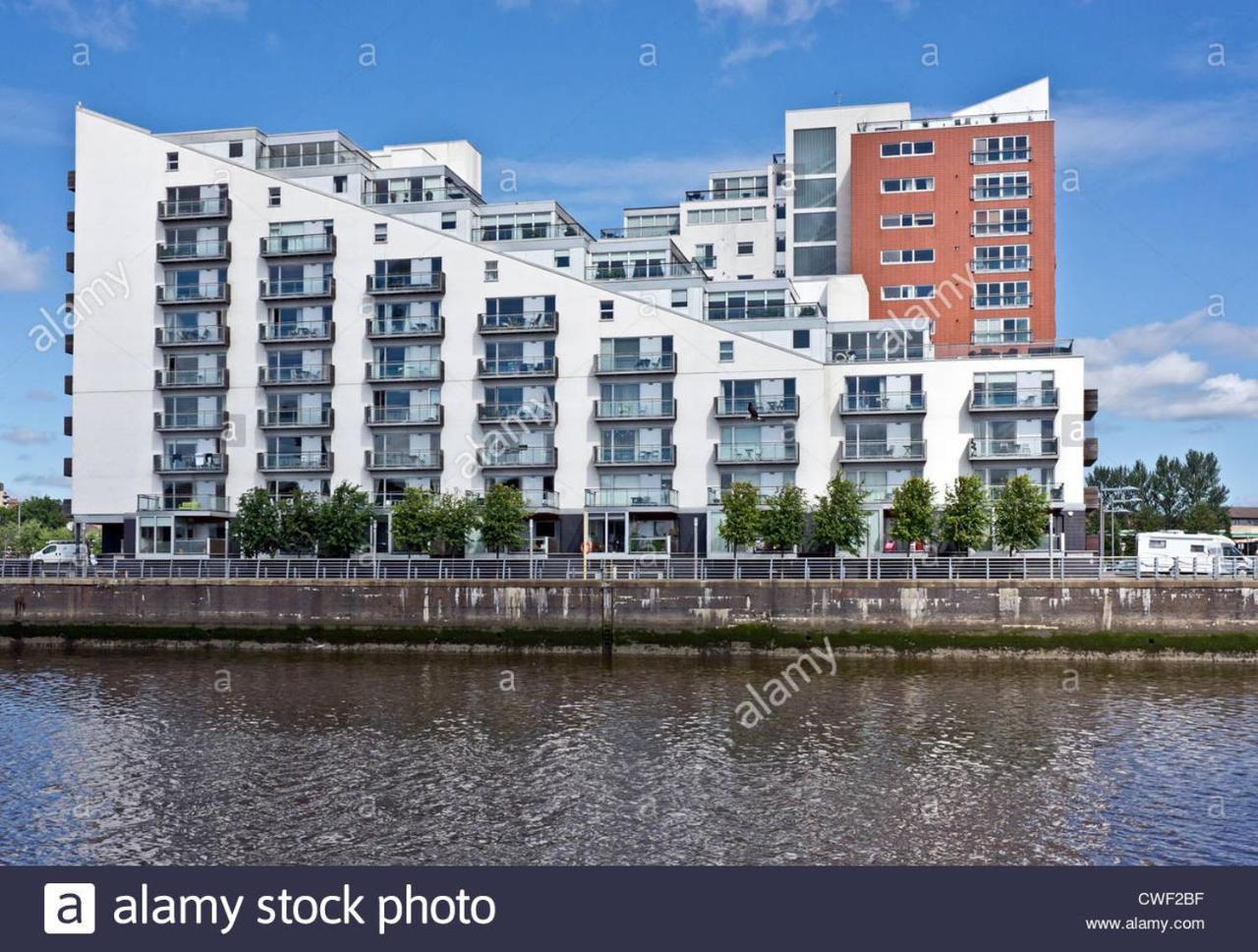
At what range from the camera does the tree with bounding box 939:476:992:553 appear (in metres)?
61.5

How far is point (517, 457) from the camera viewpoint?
243ft

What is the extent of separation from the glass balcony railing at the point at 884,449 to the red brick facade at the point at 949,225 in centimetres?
1781

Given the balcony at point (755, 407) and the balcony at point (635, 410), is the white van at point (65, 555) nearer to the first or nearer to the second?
the balcony at point (635, 410)

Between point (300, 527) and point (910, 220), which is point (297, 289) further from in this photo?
point (910, 220)

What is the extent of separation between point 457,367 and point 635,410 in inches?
488

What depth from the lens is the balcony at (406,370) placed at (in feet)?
247

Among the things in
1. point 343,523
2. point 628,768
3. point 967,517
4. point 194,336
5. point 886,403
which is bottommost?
point 628,768

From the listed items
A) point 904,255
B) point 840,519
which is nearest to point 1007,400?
point 840,519

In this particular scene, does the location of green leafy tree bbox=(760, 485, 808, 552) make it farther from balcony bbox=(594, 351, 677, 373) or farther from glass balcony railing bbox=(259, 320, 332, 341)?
glass balcony railing bbox=(259, 320, 332, 341)

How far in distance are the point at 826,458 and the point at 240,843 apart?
5224cm

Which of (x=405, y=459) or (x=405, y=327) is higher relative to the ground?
(x=405, y=327)

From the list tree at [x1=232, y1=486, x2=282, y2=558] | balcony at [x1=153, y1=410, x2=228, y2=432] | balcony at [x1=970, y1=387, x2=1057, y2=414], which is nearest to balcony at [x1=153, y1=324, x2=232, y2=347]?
balcony at [x1=153, y1=410, x2=228, y2=432]

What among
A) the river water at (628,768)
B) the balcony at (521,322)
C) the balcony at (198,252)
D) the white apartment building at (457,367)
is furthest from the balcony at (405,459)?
the river water at (628,768)
